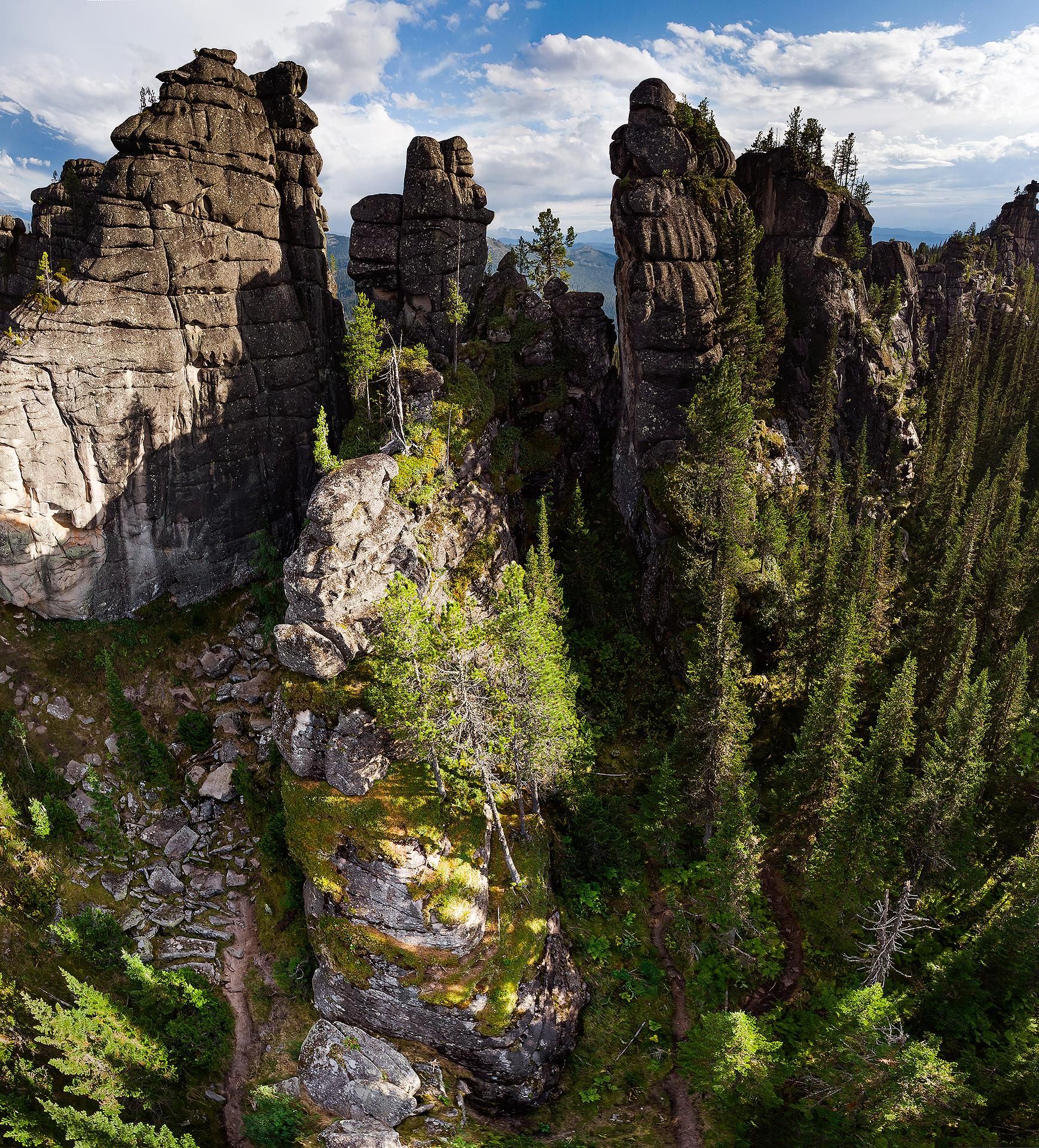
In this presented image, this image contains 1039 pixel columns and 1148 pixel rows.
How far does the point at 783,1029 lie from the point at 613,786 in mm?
16370

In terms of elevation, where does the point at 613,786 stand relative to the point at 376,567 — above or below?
below

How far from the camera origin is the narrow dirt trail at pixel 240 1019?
3133 centimetres

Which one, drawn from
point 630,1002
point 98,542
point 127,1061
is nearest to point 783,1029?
point 630,1002

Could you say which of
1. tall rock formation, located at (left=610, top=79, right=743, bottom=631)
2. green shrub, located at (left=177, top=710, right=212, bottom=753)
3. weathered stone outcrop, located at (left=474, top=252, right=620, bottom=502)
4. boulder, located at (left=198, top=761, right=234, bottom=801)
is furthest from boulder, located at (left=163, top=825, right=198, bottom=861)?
tall rock formation, located at (left=610, top=79, right=743, bottom=631)

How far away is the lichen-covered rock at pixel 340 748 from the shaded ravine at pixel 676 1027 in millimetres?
20038

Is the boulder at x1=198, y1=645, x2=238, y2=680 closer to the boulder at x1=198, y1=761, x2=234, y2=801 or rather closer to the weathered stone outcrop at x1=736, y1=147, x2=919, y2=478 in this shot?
the boulder at x1=198, y1=761, x2=234, y2=801

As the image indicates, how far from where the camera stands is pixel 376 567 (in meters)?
35.6

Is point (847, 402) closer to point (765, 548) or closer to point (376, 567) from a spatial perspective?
point (765, 548)

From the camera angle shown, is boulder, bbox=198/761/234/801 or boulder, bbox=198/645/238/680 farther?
boulder, bbox=198/645/238/680

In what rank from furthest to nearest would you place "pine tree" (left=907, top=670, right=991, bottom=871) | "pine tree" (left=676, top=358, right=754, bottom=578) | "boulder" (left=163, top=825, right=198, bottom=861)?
A: "pine tree" (left=676, top=358, right=754, bottom=578)
"boulder" (left=163, top=825, right=198, bottom=861)
"pine tree" (left=907, top=670, right=991, bottom=871)

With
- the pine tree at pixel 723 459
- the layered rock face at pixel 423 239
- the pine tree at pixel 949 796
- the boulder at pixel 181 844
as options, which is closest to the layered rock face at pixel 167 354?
the layered rock face at pixel 423 239

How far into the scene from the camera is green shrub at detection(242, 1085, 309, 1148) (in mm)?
28500

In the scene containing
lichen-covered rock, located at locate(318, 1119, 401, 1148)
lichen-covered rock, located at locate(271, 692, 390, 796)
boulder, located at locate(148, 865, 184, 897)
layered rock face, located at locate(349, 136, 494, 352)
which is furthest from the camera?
layered rock face, located at locate(349, 136, 494, 352)

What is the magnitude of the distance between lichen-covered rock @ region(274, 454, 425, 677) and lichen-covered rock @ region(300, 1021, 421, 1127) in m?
17.5
